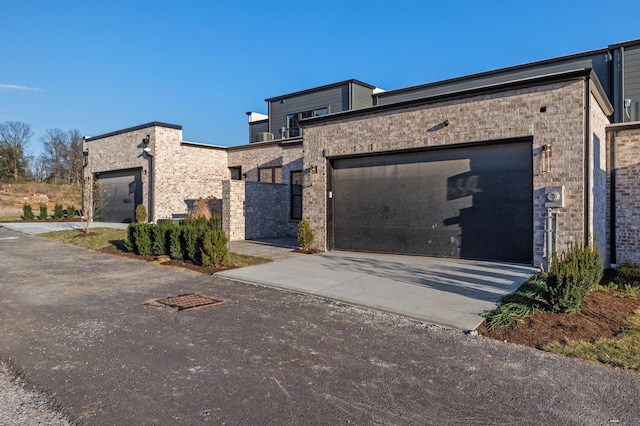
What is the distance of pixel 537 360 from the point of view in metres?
4.40

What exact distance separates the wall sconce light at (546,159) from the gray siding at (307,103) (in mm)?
11545

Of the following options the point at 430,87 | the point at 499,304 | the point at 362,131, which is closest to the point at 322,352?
the point at 499,304

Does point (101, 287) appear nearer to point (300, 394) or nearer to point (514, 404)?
point (300, 394)

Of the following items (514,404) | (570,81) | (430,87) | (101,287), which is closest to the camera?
(514,404)

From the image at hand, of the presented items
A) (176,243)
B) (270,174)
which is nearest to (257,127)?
(270,174)

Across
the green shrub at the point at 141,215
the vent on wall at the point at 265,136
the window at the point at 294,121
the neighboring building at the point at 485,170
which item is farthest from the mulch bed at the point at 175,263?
the window at the point at 294,121

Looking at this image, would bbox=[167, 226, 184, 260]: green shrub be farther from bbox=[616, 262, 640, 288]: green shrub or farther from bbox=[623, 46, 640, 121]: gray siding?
bbox=[623, 46, 640, 121]: gray siding

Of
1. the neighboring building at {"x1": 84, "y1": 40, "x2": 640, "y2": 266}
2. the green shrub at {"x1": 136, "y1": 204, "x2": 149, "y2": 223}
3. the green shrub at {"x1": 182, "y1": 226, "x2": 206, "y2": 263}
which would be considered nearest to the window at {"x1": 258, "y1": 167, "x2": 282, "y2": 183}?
the neighboring building at {"x1": 84, "y1": 40, "x2": 640, "y2": 266}

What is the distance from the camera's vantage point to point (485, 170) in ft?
33.9

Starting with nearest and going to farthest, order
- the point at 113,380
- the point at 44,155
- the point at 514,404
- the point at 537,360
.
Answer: the point at 514,404, the point at 113,380, the point at 537,360, the point at 44,155

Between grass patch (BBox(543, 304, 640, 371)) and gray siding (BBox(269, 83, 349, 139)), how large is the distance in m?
16.2

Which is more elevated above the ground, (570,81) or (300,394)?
(570,81)

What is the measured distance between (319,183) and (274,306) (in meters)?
7.23

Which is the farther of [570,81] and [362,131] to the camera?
[362,131]
